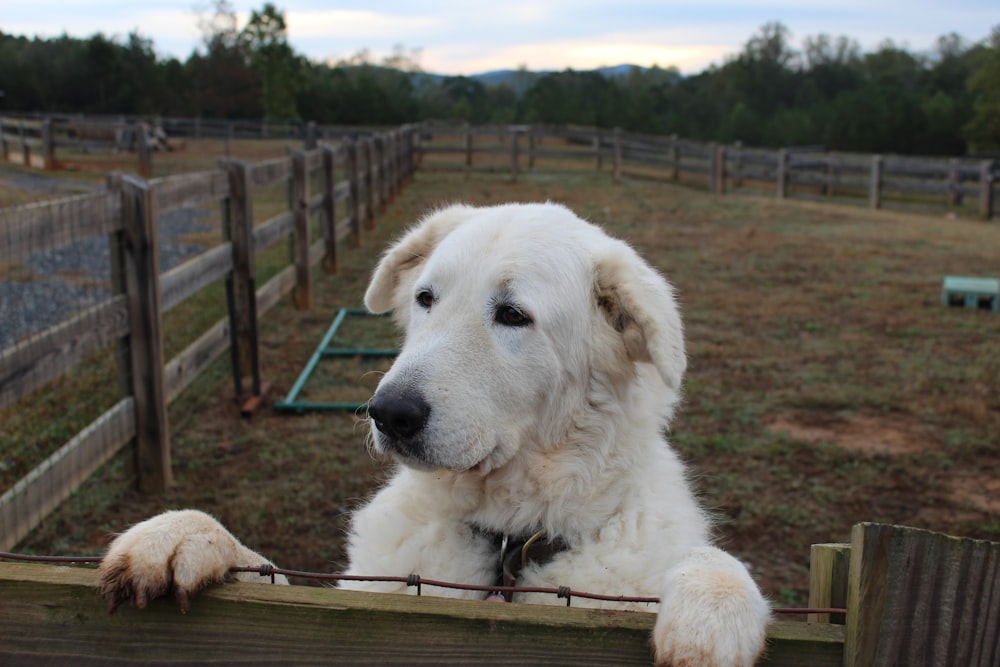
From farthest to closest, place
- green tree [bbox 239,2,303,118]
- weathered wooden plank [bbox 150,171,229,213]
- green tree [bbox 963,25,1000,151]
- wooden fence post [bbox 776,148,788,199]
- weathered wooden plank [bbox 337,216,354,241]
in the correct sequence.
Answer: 1. green tree [bbox 239,2,303,118]
2. green tree [bbox 963,25,1000,151]
3. wooden fence post [bbox 776,148,788,199]
4. weathered wooden plank [bbox 337,216,354,241]
5. weathered wooden plank [bbox 150,171,229,213]

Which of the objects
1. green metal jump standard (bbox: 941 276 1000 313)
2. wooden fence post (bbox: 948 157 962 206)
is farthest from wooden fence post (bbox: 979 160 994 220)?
green metal jump standard (bbox: 941 276 1000 313)

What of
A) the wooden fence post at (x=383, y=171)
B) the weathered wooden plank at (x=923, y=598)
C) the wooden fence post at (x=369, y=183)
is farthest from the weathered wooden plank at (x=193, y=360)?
the wooden fence post at (x=383, y=171)

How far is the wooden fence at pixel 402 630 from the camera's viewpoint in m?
1.23

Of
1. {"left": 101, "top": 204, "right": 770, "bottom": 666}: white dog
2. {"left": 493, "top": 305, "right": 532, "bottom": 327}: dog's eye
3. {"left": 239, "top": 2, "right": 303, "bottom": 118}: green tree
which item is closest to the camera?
{"left": 101, "top": 204, "right": 770, "bottom": 666}: white dog

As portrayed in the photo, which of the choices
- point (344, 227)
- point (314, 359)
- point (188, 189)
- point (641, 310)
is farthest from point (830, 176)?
point (641, 310)

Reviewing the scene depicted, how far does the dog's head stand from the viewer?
7.95ft

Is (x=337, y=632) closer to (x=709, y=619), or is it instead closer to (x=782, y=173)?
(x=709, y=619)

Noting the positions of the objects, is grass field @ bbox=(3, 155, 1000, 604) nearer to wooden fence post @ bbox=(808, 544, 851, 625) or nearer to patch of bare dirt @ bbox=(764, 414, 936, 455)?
patch of bare dirt @ bbox=(764, 414, 936, 455)

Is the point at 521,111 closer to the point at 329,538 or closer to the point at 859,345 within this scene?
the point at 859,345

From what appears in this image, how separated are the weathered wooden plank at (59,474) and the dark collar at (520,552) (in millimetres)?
2243

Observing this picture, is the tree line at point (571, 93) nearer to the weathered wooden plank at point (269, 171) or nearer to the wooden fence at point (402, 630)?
the weathered wooden plank at point (269, 171)

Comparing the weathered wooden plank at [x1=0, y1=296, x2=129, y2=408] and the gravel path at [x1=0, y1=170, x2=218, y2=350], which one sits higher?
the weathered wooden plank at [x1=0, y1=296, x2=129, y2=408]

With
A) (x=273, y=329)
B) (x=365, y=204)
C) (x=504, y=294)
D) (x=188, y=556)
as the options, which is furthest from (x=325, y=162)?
(x=188, y=556)

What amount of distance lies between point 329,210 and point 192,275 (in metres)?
6.28
